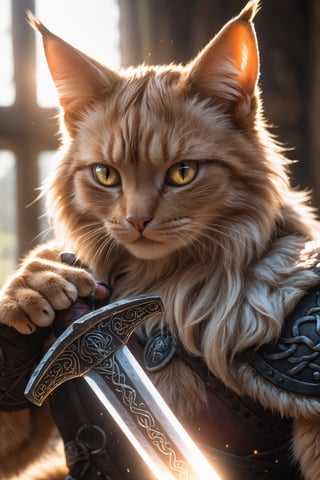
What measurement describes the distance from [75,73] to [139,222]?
318 mm

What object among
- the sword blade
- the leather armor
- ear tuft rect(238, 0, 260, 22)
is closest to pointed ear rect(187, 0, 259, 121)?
ear tuft rect(238, 0, 260, 22)

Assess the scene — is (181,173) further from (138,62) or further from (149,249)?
(138,62)

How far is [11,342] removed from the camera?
102 centimetres

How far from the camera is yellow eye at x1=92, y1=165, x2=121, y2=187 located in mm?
1098

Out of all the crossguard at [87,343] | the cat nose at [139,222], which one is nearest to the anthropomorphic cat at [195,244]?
the cat nose at [139,222]

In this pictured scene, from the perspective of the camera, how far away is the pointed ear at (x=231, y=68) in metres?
1.05

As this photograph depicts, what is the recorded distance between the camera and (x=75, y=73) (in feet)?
3.75

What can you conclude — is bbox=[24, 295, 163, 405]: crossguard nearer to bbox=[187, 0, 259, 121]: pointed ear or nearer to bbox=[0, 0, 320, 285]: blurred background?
bbox=[187, 0, 259, 121]: pointed ear

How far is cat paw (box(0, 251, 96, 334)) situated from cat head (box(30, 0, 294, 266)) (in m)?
0.10

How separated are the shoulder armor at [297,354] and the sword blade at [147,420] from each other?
0.68ft

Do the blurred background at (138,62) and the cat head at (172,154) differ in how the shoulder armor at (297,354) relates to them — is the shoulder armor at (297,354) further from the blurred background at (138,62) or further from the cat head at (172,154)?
the blurred background at (138,62)

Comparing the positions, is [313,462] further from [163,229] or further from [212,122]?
[212,122]

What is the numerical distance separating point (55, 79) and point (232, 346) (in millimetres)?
566

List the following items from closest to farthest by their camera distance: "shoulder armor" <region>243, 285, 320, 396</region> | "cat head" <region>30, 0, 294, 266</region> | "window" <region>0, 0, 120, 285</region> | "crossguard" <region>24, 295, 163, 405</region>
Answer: "crossguard" <region>24, 295, 163, 405</region> → "shoulder armor" <region>243, 285, 320, 396</region> → "cat head" <region>30, 0, 294, 266</region> → "window" <region>0, 0, 120, 285</region>
